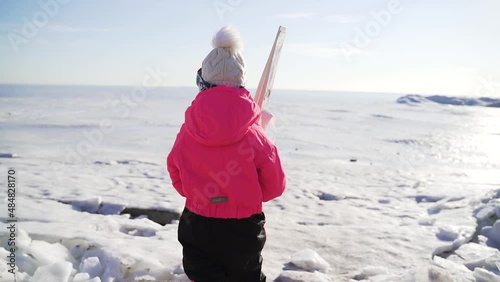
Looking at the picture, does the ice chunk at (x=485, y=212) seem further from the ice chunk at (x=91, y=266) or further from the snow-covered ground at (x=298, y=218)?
the ice chunk at (x=91, y=266)

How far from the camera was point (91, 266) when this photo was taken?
260 cm

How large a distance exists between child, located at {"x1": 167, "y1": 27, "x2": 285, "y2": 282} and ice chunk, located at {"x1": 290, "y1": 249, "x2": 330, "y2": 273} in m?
1.03

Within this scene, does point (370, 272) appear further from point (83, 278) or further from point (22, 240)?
point (22, 240)

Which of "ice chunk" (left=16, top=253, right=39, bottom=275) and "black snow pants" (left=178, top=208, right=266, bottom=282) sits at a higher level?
"black snow pants" (left=178, top=208, right=266, bottom=282)

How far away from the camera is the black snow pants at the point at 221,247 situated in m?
1.91

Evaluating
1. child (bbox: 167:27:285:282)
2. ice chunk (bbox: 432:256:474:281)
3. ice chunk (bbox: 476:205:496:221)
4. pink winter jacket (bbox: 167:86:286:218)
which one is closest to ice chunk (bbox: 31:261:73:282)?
child (bbox: 167:27:285:282)

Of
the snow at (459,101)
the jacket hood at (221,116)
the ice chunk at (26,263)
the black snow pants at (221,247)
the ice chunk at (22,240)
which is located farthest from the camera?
the snow at (459,101)

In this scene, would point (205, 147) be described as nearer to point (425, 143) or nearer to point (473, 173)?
point (473, 173)

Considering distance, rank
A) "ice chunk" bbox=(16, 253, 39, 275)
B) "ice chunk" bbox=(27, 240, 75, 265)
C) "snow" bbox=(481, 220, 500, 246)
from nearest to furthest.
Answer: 1. "ice chunk" bbox=(16, 253, 39, 275)
2. "ice chunk" bbox=(27, 240, 75, 265)
3. "snow" bbox=(481, 220, 500, 246)

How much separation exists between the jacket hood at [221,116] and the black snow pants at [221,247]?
0.42m

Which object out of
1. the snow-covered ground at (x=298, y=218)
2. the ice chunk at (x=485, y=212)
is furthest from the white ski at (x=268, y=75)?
the ice chunk at (x=485, y=212)

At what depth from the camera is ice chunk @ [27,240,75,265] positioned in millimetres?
2609

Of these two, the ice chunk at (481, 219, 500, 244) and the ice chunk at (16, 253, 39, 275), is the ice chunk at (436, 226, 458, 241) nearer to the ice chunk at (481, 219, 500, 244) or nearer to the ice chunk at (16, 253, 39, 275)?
the ice chunk at (481, 219, 500, 244)

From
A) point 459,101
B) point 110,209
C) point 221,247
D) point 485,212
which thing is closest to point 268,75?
point 221,247
